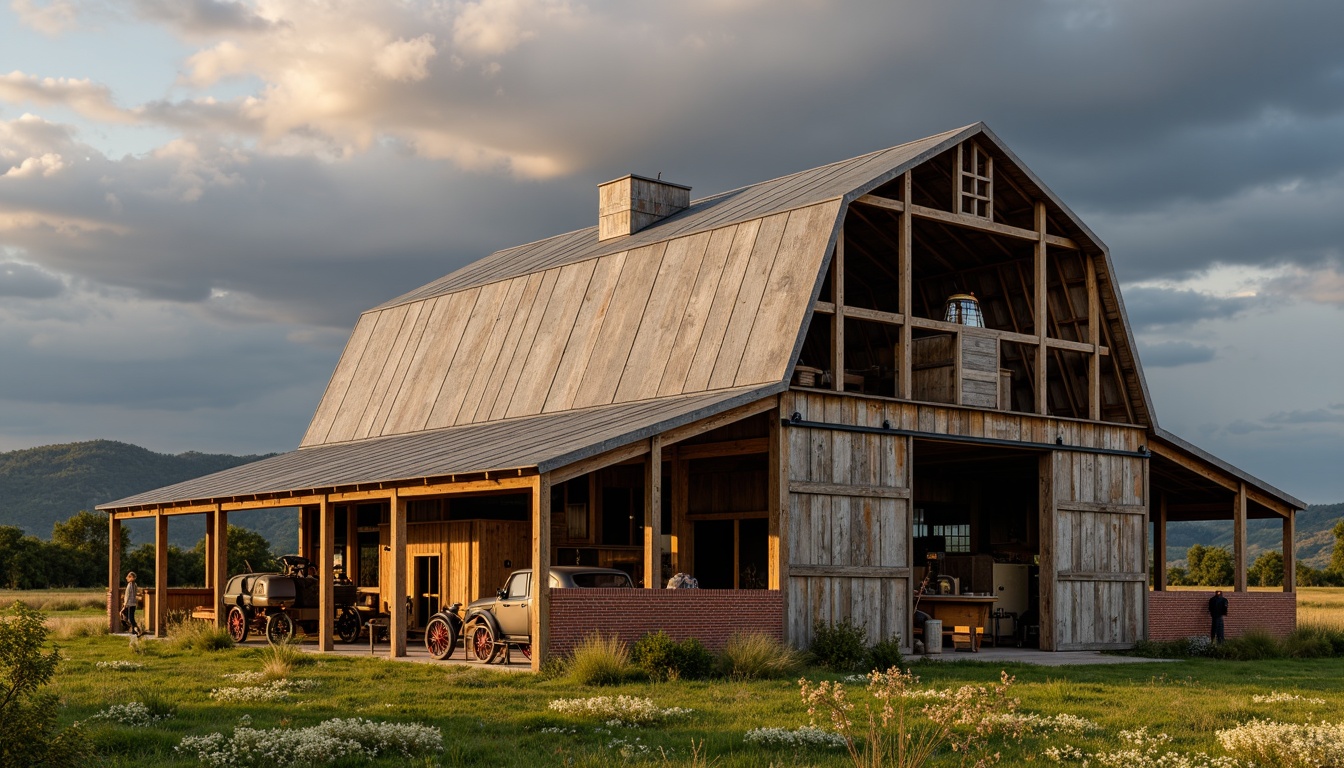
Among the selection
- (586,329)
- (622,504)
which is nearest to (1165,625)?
(622,504)

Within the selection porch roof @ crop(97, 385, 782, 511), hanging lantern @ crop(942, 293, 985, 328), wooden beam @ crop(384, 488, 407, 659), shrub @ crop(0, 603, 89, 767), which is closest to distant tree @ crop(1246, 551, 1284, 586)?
hanging lantern @ crop(942, 293, 985, 328)

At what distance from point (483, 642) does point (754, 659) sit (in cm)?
536

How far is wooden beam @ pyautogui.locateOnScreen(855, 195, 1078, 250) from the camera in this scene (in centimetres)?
2720

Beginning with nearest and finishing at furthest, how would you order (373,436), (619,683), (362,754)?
(362,754)
(619,683)
(373,436)

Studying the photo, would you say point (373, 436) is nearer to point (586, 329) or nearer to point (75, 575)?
point (586, 329)

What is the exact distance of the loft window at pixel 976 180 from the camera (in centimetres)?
2866

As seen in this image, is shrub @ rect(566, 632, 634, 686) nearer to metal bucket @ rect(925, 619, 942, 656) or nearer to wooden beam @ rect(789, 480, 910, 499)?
wooden beam @ rect(789, 480, 910, 499)

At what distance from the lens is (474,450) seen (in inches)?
1039

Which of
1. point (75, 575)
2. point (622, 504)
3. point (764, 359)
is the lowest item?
point (75, 575)

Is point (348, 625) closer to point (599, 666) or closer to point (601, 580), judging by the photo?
point (601, 580)

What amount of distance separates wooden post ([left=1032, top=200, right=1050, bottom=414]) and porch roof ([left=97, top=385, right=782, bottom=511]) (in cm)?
738

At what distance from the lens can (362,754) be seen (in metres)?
14.1

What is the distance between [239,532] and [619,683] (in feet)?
175

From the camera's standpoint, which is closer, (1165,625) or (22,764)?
(22,764)
